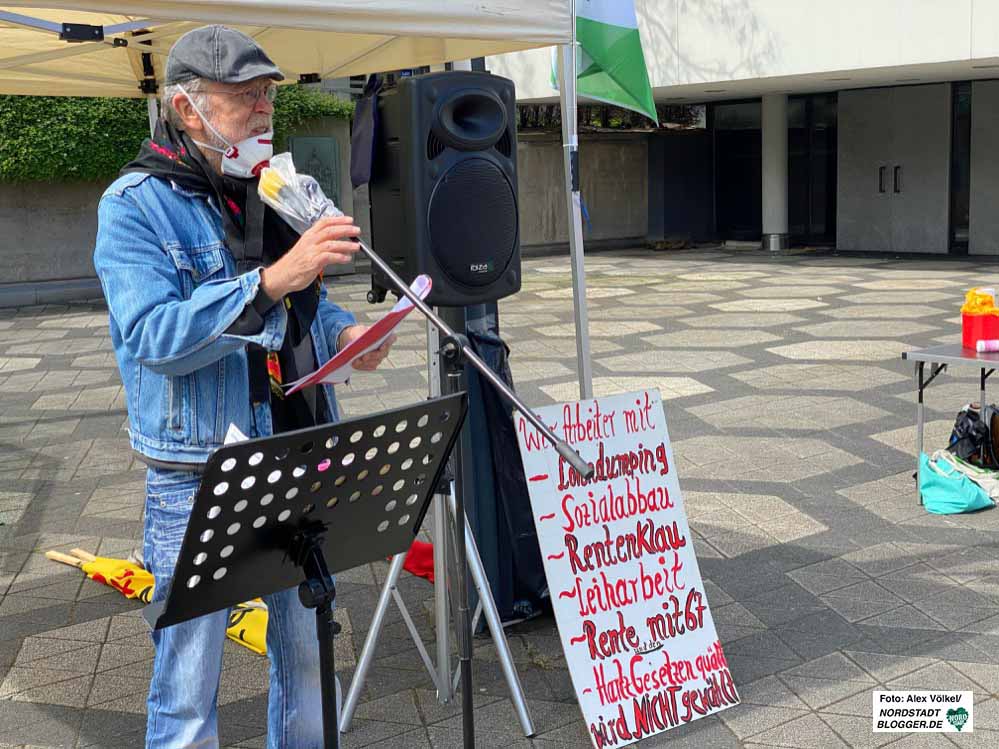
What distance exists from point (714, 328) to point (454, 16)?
7767 mm

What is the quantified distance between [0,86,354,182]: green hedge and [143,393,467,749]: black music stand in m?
13.4

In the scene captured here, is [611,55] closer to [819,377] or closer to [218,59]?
[218,59]

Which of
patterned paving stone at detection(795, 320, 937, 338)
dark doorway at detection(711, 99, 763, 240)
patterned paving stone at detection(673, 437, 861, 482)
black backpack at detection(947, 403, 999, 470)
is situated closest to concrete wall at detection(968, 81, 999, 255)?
dark doorway at detection(711, 99, 763, 240)

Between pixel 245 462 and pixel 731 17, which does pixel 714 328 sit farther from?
pixel 245 462

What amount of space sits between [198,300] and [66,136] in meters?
13.6

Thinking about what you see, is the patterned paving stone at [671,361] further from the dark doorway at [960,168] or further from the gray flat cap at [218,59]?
the dark doorway at [960,168]

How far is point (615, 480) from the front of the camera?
3.31 metres

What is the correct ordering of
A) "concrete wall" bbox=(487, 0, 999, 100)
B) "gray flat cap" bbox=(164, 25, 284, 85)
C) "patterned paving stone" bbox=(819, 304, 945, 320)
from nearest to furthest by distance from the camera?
"gray flat cap" bbox=(164, 25, 284, 85), "patterned paving stone" bbox=(819, 304, 945, 320), "concrete wall" bbox=(487, 0, 999, 100)

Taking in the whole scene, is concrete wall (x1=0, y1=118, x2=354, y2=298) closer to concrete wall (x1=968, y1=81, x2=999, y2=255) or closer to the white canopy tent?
concrete wall (x1=968, y1=81, x2=999, y2=255)

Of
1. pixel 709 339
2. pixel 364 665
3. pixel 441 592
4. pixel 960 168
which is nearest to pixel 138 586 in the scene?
pixel 364 665

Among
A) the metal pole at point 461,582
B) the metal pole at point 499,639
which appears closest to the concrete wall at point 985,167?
the metal pole at point 499,639

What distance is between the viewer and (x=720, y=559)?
4535 mm

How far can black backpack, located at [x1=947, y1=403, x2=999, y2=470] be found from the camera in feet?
17.6

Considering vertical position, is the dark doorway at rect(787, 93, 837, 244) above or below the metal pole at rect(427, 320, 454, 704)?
above
